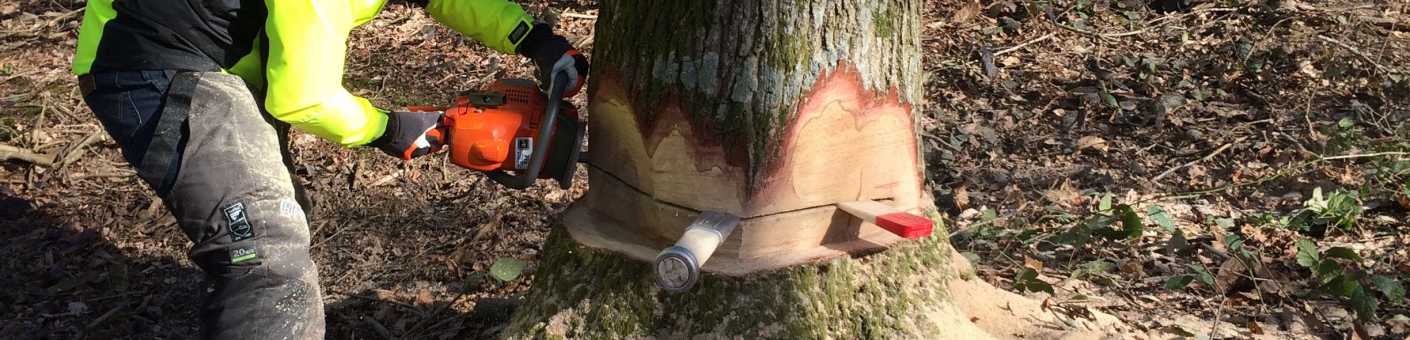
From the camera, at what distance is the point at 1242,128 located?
14.7 ft

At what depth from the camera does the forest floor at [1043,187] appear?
331cm

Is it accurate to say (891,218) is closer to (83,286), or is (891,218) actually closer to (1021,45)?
(83,286)

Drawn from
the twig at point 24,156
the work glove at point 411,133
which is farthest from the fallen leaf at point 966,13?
the twig at point 24,156

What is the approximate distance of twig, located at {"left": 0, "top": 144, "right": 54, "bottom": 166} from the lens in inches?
184

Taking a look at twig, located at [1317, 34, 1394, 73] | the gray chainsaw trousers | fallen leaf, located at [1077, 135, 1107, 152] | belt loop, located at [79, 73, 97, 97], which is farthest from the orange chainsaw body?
twig, located at [1317, 34, 1394, 73]

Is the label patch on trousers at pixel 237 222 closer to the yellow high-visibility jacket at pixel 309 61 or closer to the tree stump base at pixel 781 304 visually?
the yellow high-visibility jacket at pixel 309 61

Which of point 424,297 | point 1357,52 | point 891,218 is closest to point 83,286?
point 424,297

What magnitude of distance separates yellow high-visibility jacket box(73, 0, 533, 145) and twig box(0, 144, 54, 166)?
2.33 m

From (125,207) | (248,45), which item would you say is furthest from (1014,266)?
(125,207)

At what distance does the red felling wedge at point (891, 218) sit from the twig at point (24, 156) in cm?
402

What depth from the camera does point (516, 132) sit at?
274 centimetres

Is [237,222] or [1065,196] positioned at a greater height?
[237,222]

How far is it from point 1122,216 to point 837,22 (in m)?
1.63

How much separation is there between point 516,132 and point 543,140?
0.09 metres
